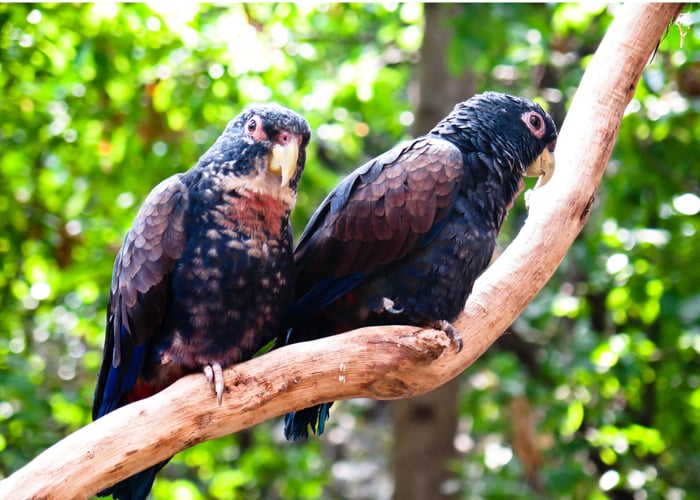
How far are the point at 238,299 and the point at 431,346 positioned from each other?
0.66 m

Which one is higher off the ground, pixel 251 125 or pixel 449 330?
pixel 251 125

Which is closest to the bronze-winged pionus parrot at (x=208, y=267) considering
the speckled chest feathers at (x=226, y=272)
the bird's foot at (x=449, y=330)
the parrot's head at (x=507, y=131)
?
the speckled chest feathers at (x=226, y=272)

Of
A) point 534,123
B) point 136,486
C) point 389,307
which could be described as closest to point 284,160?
point 389,307

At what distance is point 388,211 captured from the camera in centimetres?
288

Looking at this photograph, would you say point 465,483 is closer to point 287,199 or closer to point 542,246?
point 542,246

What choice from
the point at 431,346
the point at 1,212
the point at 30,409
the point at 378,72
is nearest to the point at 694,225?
the point at 378,72

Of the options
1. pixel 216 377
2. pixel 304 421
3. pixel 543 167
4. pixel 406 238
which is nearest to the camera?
pixel 216 377

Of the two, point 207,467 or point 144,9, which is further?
point 207,467

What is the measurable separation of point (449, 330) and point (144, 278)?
109 centimetres

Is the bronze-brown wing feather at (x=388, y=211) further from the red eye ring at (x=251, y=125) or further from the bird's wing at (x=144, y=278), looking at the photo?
the bird's wing at (x=144, y=278)

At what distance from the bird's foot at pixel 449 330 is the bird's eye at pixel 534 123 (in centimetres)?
87

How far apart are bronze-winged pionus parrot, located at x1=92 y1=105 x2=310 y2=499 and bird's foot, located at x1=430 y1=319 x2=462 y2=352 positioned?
0.57 metres

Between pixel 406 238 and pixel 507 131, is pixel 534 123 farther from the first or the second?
pixel 406 238

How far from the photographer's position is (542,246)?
3.17 meters
